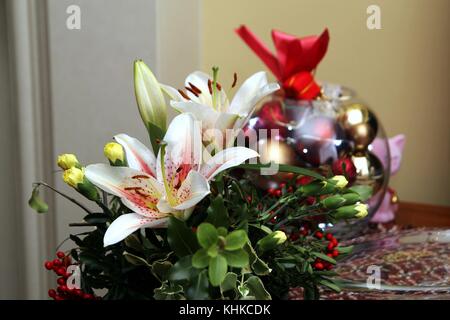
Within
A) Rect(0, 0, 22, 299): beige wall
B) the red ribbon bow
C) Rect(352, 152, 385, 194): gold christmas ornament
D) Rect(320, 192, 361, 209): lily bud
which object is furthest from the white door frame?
Rect(320, 192, 361, 209): lily bud

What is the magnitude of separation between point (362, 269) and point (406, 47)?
0.62m

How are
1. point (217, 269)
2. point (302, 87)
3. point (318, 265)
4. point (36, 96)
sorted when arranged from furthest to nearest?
point (302, 87)
point (36, 96)
point (318, 265)
point (217, 269)

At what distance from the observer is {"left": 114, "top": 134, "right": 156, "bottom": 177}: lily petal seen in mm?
412

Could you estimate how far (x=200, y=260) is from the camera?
36 cm

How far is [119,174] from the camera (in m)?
0.40

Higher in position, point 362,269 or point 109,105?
point 109,105

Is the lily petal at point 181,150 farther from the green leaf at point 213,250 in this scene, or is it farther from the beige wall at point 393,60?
the beige wall at point 393,60

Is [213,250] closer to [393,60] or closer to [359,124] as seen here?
[359,124]

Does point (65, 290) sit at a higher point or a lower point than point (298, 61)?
lower

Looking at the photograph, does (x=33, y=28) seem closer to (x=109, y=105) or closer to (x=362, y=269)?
(x=109, y=105)

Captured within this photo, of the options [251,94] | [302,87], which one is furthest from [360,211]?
[302,87]

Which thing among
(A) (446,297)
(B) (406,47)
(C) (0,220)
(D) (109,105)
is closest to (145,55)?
(D) (109,105)

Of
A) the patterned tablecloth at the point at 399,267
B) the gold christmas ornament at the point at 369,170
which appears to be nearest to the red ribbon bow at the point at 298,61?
the gold christmas ornament at the point at 369,170

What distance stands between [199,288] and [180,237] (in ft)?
0.11
